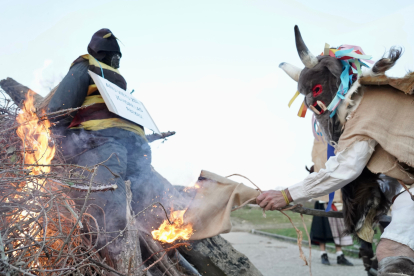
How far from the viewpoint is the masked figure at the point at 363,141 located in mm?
2068

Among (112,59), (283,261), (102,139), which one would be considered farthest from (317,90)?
(283,261)

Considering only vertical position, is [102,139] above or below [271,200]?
above

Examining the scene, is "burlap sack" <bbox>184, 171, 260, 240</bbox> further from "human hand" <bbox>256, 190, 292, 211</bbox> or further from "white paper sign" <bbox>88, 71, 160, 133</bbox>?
"white paper sign" <bbox>88, 71, 160, 133</bbox>

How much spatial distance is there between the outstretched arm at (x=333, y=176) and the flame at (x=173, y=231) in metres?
0.63

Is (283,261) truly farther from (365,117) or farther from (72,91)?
(72,91)

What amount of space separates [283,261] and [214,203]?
3.75 meters

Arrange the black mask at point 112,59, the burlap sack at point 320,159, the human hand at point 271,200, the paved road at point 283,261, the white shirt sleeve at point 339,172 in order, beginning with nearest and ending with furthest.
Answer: the white shirt sleeve at point 339,172
the human hand at point 271,200
the black mask at point 112,59
the paved road at point 283,261
the burlap sack at point 320,159

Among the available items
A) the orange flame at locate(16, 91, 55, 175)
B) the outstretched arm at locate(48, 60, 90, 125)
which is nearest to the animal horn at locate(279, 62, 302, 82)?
the outstretched arm at locate(48, 60, 90, 125)

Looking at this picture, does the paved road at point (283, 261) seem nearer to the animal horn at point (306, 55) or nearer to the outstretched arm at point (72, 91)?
the animal horn at point (306, 55)

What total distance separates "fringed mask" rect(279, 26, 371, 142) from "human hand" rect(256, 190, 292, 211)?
716mm

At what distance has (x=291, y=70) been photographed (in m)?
2.91

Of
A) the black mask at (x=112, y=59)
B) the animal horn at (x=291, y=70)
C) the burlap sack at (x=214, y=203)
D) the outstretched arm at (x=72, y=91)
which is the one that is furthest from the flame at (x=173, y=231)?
the black mask at (x=112, y=59)

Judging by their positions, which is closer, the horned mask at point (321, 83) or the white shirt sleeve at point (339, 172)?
the white shirt sleeve at point (339, 172)

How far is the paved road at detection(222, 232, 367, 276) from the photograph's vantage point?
188 inches
